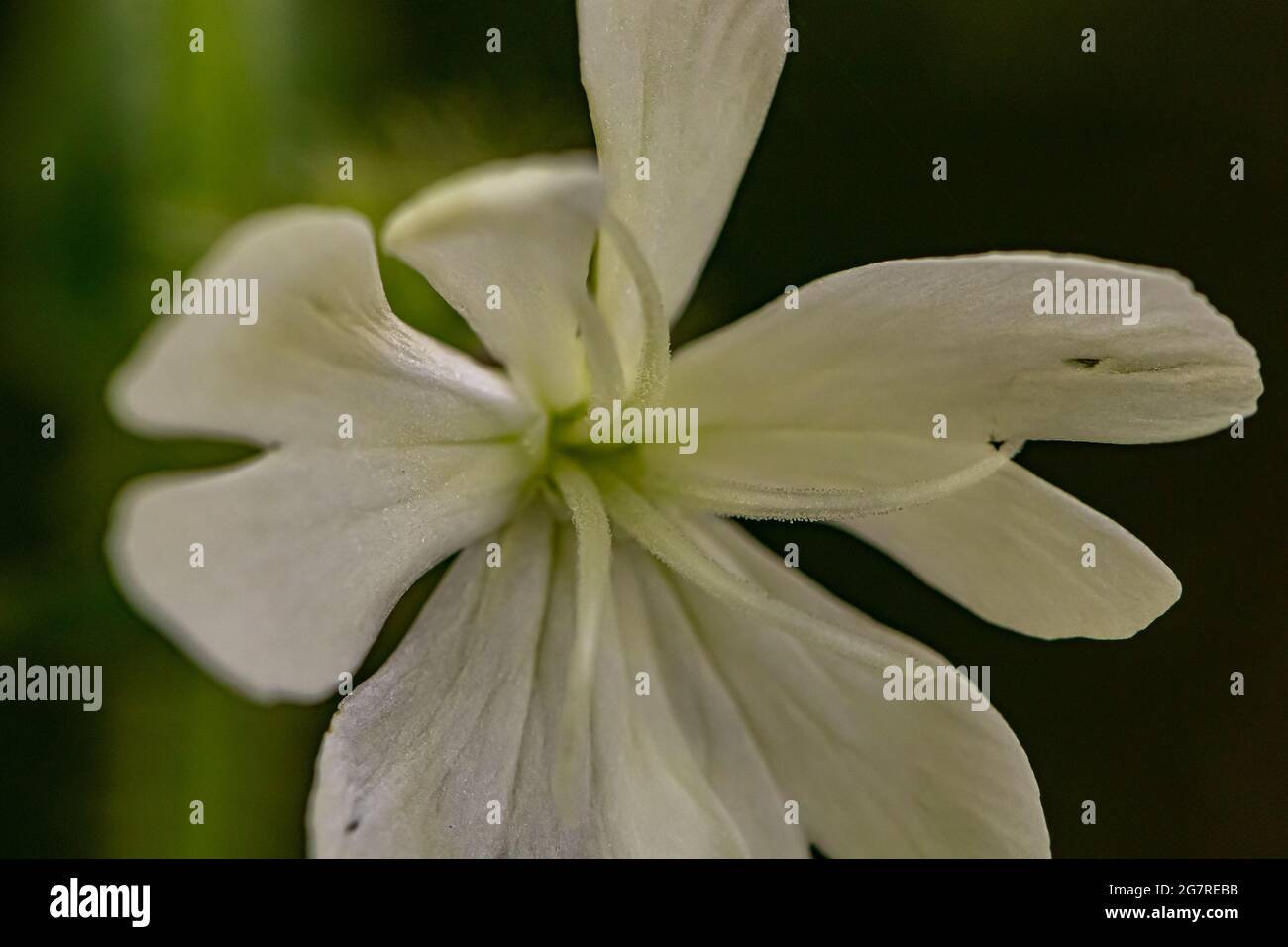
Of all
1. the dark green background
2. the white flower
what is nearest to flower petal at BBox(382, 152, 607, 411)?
the white flower

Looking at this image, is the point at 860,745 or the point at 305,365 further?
the point at 860,745

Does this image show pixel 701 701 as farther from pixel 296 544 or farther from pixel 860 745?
pixel 296 544

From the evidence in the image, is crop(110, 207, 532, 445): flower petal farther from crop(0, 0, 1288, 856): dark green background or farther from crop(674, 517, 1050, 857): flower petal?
crop(0, 0, 1288, 856): dark green background

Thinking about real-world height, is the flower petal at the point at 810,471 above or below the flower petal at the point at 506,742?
above

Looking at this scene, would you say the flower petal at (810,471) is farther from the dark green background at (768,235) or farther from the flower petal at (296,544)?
the dark green background at (768,235)

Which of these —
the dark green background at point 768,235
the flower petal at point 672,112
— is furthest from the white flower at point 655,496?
the dark green background at point 768,235

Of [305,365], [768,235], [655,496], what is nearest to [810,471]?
[655,496]
